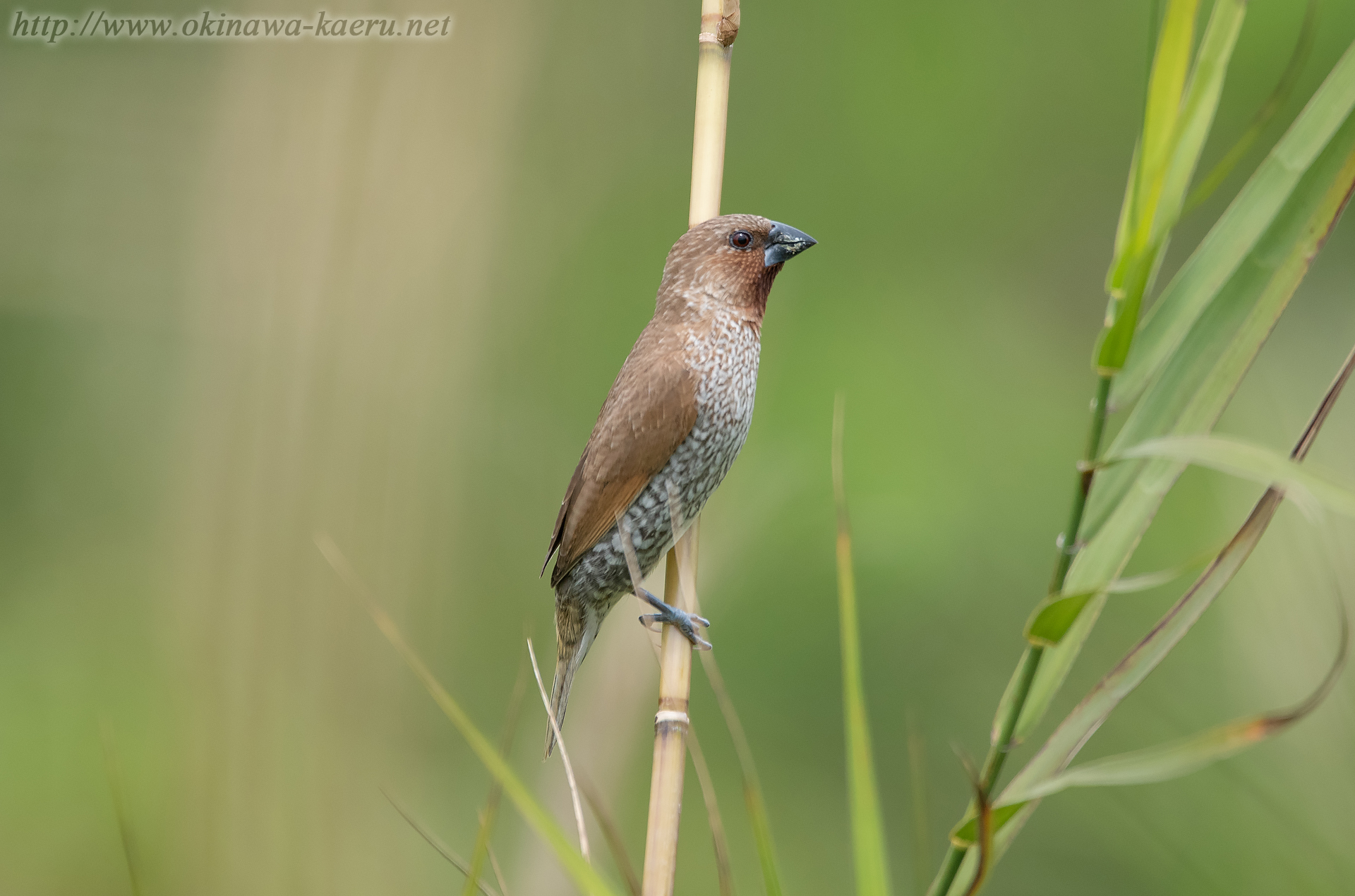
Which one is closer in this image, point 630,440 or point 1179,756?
point 1179,756

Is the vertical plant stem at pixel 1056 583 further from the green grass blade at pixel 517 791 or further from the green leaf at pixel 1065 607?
the green grass blade at pixel 517 791

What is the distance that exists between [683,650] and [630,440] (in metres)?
0.62

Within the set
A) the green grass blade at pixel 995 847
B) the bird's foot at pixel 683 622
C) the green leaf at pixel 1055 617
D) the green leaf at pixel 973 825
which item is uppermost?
the green leaf at pixel 1055 617

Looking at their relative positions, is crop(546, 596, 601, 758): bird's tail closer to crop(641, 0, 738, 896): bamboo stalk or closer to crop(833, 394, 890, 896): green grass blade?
crop(641, 0, 738, 896): bamboo stalk

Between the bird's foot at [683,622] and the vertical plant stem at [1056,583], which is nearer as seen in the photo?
the vertical plant stem at [1056,583]

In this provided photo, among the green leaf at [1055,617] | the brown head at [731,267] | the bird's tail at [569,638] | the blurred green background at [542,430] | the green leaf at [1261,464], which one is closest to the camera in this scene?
the green leaf at [1261,464]

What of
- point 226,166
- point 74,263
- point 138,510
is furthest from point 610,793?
point 74,263

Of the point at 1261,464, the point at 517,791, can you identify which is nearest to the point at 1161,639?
the point at 1261,464

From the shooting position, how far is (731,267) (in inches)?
90.3

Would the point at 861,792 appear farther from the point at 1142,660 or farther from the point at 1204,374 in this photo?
the point at 1204,374

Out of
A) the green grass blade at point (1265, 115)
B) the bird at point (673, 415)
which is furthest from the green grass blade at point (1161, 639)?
the bird at point (673, 415)

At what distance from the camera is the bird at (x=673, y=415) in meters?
2.16

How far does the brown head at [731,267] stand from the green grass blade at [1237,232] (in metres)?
1.25

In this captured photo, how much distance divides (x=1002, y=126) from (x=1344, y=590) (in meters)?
4.11
